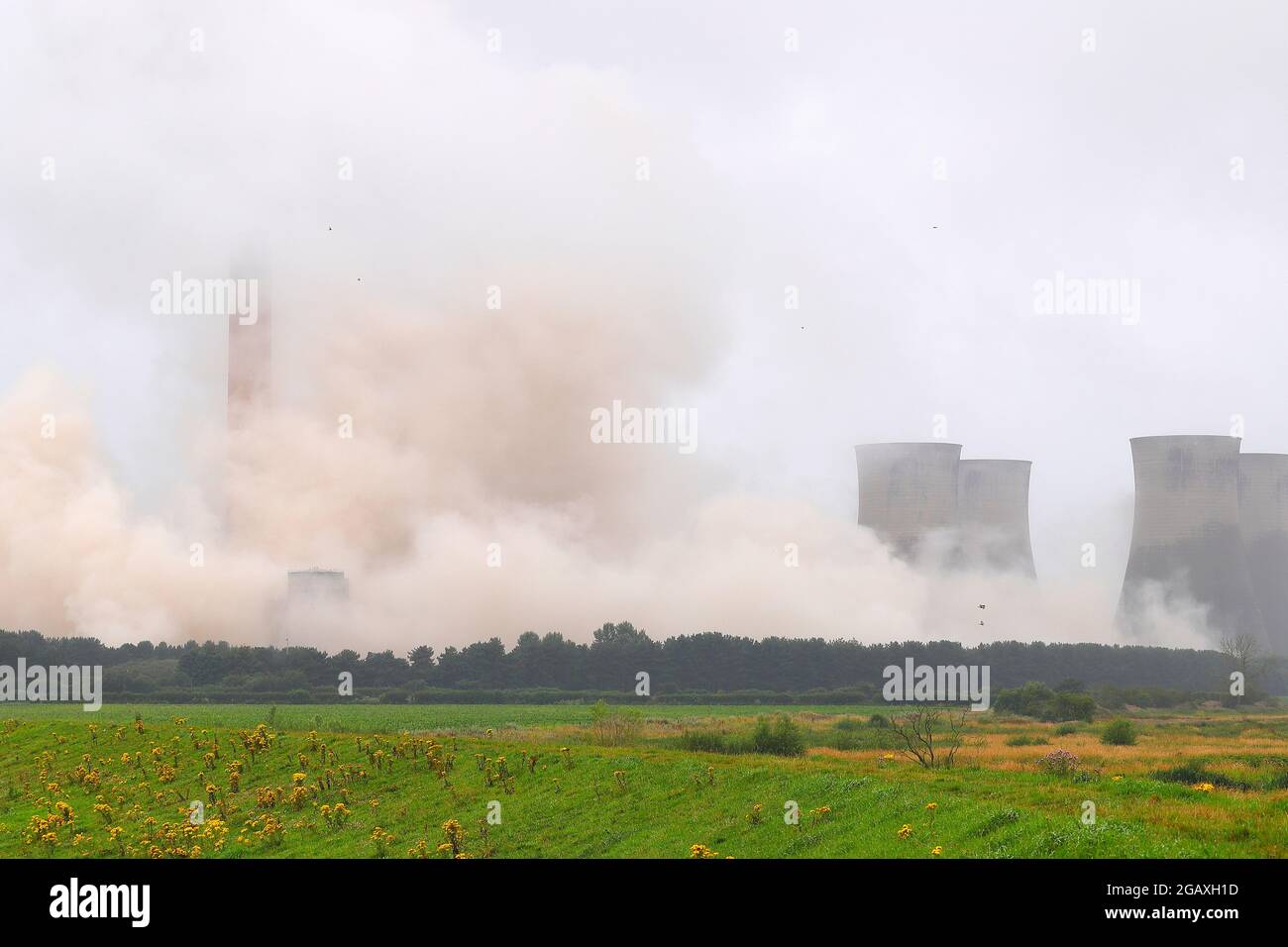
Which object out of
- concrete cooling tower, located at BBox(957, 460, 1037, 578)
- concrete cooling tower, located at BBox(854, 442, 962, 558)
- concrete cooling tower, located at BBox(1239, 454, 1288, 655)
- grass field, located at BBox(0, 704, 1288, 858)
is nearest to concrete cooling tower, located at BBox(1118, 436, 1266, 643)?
concrete cooling tower, located at BBox(1239, 454, 1288, 655)

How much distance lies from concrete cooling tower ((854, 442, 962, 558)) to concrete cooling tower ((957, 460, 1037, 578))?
510 centimetres

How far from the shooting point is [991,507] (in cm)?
9350

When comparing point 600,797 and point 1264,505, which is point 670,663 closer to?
point 1264,505

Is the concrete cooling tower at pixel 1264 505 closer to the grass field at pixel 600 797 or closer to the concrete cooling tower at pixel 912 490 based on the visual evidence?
the concrete cooling tower at pixel 912 490

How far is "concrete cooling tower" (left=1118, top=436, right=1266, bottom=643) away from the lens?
86.8m

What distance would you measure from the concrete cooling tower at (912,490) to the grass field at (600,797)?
140 ft

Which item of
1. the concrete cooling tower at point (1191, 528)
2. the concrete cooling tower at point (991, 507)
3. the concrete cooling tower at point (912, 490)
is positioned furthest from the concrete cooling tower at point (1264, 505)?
the concrete cooling tower at point (912, 490)

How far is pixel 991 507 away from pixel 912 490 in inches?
368

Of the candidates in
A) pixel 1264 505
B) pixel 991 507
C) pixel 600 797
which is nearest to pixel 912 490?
pixel 991 507

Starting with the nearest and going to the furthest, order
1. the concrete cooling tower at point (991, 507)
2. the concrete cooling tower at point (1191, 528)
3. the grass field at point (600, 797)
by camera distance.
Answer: the grass field at point (600, 797) < the concrete cooling tower at point (1191, 528) < the concrete cooling tower at point (991, 507)

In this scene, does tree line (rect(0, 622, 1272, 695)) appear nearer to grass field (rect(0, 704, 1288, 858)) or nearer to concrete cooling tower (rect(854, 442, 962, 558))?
concrete cooling tower (rect(854, 442, 962, 558))

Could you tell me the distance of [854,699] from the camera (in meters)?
87.6

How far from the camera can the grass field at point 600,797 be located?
20.3 metres
